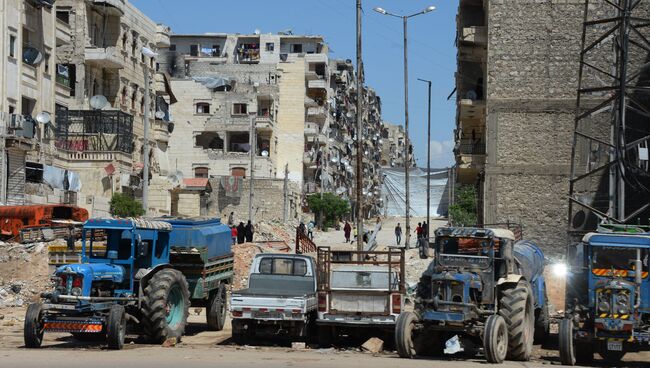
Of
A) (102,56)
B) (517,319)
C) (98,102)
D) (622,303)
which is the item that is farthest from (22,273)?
(102,56)

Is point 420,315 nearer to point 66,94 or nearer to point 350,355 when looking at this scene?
point 350,355

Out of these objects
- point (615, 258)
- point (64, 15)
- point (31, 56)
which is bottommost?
point (615, 258)

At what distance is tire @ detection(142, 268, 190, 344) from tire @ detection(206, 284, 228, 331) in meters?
2.92

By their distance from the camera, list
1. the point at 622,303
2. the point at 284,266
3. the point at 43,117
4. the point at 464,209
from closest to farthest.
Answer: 1. the point at 622,303
2. the point at 284,266
3. the point at 43,117
4. the point at 464,209

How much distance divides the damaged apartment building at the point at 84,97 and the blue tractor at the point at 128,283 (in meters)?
25.0

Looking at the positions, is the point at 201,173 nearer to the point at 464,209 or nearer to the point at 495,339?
the point at 464,209

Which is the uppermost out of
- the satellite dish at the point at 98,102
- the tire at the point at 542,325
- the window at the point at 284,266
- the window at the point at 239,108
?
the window at the point at 239,108

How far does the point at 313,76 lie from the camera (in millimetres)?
108250

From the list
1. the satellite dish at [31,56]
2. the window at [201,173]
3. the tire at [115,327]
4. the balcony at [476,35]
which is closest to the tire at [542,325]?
the tire at [115,327]

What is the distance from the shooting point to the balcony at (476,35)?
5012 cm

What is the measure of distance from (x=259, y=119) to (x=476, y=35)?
43.2 metres

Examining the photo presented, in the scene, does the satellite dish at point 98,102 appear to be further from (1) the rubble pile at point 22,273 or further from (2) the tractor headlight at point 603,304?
(2) the tractor headlight at point 603,304

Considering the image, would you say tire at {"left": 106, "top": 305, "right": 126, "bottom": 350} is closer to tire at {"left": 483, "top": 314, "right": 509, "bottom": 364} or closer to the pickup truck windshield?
tire at {"left": 483, "top": 314, "right": 509, "bottom": 364}

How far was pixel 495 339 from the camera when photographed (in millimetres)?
19234
